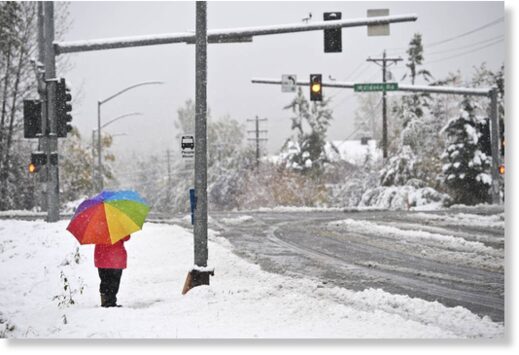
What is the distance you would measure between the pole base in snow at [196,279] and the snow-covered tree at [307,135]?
41092mm

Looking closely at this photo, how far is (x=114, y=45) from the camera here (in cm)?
1320

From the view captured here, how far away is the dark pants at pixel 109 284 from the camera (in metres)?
8.06

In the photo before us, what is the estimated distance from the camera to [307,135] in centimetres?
5128

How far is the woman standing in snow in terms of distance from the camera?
7.91 metres

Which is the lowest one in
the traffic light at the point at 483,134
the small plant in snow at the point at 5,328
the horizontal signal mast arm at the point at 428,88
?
the small plant in snow at the point at 5,328

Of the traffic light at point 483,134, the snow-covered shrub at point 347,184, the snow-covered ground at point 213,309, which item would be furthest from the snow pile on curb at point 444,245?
the snow-covered shrub at point 347,184

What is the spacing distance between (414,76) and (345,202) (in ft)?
50.5

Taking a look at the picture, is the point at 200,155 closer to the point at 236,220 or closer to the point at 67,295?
the point at 67,295

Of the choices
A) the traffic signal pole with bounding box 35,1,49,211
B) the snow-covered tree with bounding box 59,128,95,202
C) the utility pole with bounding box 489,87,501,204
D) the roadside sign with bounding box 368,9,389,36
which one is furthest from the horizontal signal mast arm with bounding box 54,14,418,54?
the snow-covered tree with bounding box 59,128,95,202

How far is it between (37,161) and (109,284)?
6.81 metres

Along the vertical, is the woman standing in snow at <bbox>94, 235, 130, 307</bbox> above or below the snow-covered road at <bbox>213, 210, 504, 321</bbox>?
above

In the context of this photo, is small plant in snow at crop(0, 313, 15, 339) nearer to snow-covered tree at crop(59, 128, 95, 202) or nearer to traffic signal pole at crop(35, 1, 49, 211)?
traffic signal pole at crop(35, 1, 49, 211)

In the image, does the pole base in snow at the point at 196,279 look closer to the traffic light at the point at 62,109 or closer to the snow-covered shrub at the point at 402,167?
the traffic light at the point at 62,109

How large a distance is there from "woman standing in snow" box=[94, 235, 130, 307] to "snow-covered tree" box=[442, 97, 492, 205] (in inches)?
519
